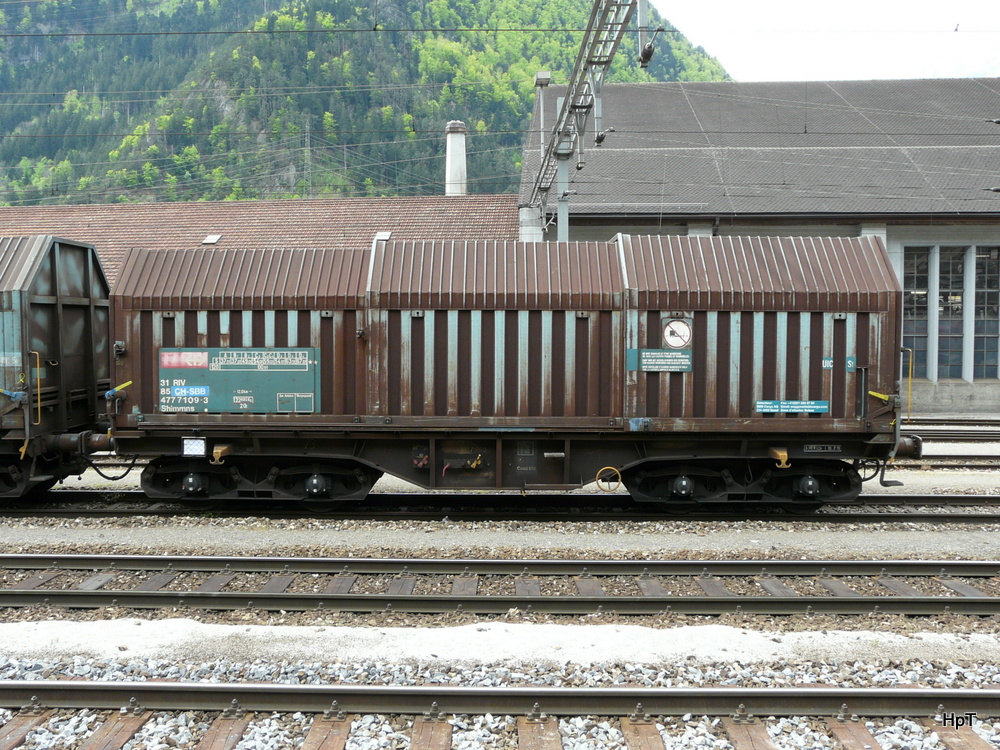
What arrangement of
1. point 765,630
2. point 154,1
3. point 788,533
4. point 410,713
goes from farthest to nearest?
point 154,1 → point 788,533 → point 765,630 → point 410,713

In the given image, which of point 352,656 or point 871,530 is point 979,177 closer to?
point 871,530

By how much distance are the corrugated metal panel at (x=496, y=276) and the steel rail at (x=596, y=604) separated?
4.37 metres

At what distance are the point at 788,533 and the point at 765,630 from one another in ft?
11.9

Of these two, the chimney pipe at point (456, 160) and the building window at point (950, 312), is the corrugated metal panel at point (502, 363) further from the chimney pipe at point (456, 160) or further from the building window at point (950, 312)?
the chimney pipe at point (456, 160)

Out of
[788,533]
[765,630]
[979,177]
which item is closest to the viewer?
[765,630]

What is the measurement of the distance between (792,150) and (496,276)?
80.5 feet

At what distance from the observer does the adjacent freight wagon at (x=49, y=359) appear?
10523 mm

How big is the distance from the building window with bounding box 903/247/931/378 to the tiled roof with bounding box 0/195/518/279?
1469 centimetres

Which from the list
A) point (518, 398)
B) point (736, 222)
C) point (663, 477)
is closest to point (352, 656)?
point (518, 398)

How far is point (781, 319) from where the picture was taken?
1035cm

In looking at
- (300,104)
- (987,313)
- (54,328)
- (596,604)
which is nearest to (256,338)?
(54,328)

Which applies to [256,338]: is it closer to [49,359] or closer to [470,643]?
[49,359]

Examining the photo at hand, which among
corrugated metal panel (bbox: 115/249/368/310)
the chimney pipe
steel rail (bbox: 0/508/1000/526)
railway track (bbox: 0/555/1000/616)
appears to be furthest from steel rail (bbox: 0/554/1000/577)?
the chimney pipe

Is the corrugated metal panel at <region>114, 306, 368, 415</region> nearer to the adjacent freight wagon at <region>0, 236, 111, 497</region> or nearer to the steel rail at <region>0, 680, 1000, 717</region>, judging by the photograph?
the adjacent freight wagon at <region>0, 236, 111, 497</region>
